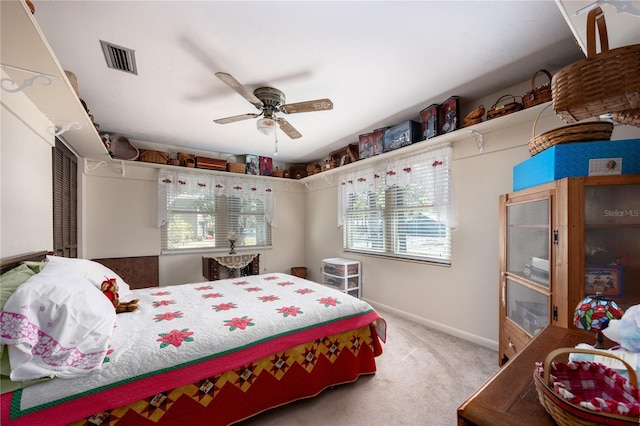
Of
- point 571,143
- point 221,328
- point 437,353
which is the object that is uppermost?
point 571,143

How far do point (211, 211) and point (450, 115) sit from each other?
3.80 m

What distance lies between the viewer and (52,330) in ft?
3.62

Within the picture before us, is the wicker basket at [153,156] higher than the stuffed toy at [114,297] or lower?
higher

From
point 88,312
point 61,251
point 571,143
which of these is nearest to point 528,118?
point 571,143

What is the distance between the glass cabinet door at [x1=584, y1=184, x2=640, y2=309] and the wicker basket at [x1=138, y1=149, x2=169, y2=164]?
15.0 feet

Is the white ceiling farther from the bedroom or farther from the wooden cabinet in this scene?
the wooden cabinet

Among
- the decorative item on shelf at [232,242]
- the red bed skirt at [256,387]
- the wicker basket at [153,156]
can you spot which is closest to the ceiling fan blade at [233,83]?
the red bed skirt at [256,387]

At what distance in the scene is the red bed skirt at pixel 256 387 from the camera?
126 centimetres

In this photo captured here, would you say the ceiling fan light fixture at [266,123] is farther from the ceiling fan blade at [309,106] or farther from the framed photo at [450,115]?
the framed photo at [450,115]

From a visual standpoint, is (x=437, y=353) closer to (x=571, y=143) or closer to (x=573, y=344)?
(x=573, y=344)

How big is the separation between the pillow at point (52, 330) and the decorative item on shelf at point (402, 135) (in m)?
3.05

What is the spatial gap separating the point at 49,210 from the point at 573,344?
3.47 meters

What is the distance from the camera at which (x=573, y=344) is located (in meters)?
1.02

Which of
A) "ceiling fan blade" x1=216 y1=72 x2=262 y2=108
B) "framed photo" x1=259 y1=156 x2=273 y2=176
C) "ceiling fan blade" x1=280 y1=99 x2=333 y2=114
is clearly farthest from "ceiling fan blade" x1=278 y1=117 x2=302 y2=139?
"framed photo" x1=259 y1=156 x2=273 y2=176
